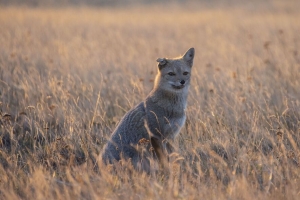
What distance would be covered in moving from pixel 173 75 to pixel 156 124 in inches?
30.6

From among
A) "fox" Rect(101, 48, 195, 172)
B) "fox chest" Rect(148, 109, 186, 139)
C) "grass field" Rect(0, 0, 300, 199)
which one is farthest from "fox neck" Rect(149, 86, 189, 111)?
"grass field" Rect(0, 0, 300, 199)

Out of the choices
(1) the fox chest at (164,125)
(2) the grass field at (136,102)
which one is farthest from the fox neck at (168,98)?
(2) the grass field at (136,102)

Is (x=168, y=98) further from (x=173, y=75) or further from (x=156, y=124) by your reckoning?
(x=156, y=124)

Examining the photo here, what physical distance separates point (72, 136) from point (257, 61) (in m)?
5.50

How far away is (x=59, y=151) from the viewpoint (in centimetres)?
591

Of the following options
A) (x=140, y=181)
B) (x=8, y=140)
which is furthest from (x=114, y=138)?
(x=8, y=140)

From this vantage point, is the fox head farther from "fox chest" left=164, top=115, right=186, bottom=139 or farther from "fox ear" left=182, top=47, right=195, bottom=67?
"fox chest" left=164, top=115, right=186, bottom=139

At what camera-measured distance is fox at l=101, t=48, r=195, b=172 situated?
17.8ft

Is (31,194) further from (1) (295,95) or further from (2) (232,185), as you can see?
(1) (295,95)

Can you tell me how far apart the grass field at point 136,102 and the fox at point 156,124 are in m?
0.26

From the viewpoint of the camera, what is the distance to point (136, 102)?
753 cm

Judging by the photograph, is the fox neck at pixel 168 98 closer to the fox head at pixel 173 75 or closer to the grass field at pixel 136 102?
the fox head at pixel 173 75

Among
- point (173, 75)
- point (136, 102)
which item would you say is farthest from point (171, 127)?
point (136, 102)

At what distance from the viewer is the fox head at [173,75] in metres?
6.00
